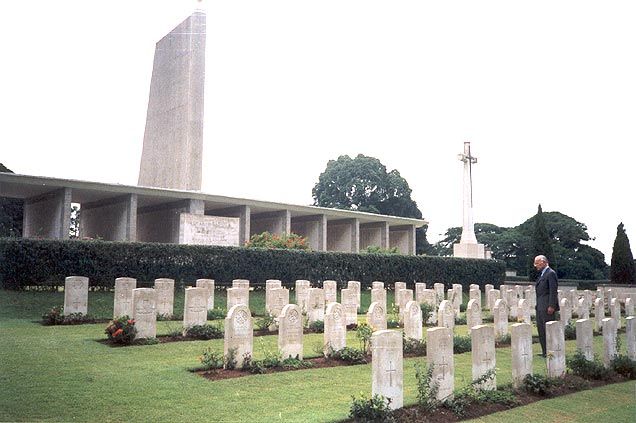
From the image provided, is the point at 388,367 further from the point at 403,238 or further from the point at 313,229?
the point at 403,238

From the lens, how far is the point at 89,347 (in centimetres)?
986

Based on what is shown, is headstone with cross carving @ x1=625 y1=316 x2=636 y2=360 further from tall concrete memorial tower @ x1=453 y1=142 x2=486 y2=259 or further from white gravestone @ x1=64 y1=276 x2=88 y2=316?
tall concrete memorial tower @ x1=453 y1=142 x2=486 y2=259

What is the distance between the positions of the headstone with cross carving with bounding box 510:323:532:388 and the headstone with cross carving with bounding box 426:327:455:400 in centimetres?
147

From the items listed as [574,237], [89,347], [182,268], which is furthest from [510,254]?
[89,347]

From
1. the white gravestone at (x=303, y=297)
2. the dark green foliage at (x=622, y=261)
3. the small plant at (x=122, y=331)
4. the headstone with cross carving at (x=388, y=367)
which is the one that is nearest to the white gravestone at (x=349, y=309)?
the white gravestone at (x=303, y=297)

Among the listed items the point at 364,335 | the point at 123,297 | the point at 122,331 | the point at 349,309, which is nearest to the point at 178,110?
the point at 123,297

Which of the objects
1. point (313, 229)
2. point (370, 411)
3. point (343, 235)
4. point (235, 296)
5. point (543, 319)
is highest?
point (313, 229)

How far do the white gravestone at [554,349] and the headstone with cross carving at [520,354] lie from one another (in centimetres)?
70

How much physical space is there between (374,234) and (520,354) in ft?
101

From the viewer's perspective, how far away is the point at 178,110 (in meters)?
27.2

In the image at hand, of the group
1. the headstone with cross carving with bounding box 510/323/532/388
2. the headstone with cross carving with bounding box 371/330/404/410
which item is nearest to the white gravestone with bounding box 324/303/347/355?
the headstone with cross carving with bounding box 510/323/532/388

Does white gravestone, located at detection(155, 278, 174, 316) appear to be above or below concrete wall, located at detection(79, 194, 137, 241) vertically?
below

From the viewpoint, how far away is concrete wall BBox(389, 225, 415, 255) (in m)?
40.1

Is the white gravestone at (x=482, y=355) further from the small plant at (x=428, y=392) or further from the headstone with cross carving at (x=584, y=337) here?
the headstone with cross carving at (x=584, y=337)
